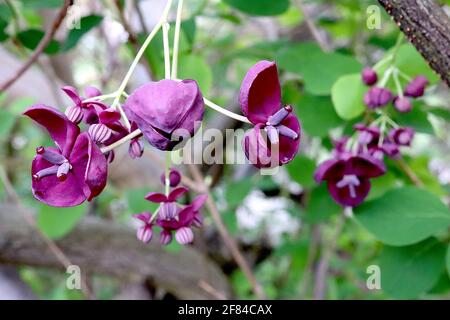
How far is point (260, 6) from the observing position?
32.4 inches

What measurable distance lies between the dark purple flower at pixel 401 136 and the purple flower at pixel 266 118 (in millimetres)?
289

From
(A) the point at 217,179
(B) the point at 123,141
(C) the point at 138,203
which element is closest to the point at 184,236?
(B) the point at 123,141

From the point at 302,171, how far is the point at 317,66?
287 millimetres

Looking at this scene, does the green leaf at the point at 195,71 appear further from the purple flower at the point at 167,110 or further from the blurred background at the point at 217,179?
the purple flower at the point at 167,110

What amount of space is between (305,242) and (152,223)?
0.88 meters

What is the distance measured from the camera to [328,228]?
6.23 feet

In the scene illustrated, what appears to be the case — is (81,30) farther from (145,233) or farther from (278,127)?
(278,127)

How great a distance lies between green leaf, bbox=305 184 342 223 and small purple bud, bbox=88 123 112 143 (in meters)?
0.59

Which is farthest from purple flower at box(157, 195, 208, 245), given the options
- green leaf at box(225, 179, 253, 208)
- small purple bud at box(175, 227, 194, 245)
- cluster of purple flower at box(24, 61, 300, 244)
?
green leaf at box(225, 179, 253, 208)

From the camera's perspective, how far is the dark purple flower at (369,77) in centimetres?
67

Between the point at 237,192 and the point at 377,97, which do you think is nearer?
the point at 377,97
